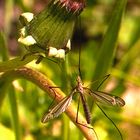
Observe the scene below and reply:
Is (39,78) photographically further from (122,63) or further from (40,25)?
(122,63)

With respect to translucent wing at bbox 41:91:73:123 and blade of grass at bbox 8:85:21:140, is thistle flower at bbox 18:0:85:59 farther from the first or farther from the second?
blade of grass at bbox 8:85:21:140

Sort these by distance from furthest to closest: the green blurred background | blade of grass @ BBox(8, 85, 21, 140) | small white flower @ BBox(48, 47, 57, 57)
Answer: the green blurred background
blade of grass @ BBox(8, 85, 21, 140)
small white flower @ BBox(48, 47, 57, 57)

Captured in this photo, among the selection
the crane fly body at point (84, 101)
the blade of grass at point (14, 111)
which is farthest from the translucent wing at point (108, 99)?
the blade of grass at point (14, 111)

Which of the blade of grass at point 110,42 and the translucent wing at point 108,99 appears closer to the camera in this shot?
the translucent wing at point 108,99

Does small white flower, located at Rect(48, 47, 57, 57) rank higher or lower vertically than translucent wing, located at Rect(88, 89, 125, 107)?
lower

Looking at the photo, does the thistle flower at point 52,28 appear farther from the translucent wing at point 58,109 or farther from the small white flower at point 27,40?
the translucent wing at point 58,109

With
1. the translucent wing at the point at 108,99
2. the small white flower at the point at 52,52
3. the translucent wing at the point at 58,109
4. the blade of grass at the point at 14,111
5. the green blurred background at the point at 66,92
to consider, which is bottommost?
the translucent wing at the point at 58,109

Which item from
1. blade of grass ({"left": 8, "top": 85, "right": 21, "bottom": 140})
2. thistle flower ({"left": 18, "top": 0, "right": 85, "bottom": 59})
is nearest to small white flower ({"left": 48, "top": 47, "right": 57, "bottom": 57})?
thistle flower ({"left": 18, "top": 0, "right": 85, "bottom": 59})

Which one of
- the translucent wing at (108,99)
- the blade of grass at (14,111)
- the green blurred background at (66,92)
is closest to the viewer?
the translucent wing at (108,99)
